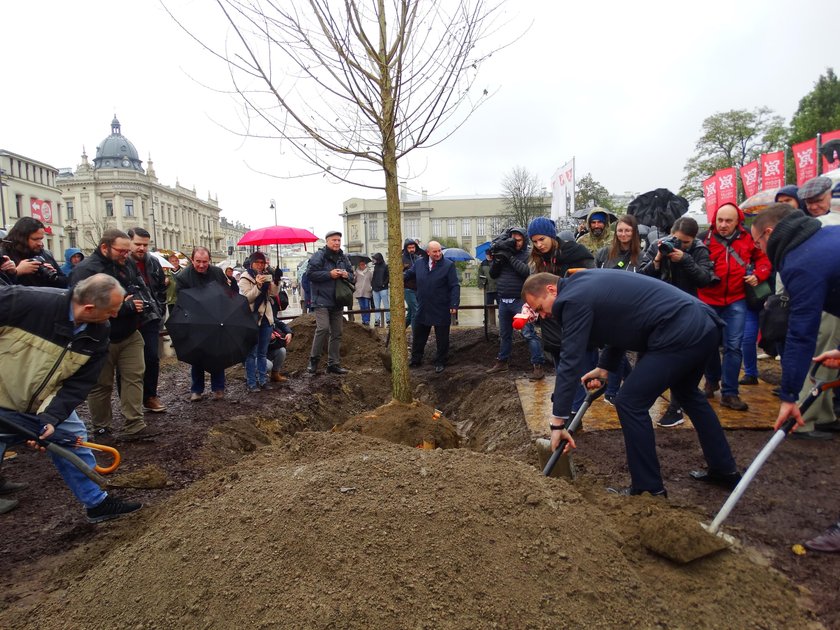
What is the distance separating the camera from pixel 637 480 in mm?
3189

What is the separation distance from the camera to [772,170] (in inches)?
480

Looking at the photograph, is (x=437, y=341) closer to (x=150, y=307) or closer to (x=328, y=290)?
(x=328, y=290)

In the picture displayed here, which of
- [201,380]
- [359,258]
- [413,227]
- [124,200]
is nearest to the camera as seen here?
[201,380]

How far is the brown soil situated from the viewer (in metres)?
2.17

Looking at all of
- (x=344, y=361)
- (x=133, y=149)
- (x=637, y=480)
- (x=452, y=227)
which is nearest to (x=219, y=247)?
(x=133, y=149)

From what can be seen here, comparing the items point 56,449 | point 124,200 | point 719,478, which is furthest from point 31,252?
point 124,200

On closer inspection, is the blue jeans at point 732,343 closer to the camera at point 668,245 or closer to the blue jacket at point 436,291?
the camera at point 668,245

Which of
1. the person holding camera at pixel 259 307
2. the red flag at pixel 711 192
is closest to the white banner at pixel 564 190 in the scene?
the red flag at pixel 711 192

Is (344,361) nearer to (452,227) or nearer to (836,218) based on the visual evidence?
(836,218)

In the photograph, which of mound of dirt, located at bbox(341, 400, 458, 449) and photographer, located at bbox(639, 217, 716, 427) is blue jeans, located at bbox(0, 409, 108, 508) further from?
photographer, located at bbox(639, 217, 716, 427)

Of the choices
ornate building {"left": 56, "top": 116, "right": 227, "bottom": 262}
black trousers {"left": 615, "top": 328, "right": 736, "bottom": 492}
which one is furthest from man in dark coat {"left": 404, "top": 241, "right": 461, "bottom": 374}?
ornate building {"left": 56, "top": 116, "right": 227, "bottom": 262}

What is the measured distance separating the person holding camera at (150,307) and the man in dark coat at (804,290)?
5.07 m

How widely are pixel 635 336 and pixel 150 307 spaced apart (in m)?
4.44

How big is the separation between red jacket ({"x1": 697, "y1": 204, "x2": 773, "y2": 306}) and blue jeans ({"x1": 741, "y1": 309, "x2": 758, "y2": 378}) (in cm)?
39
